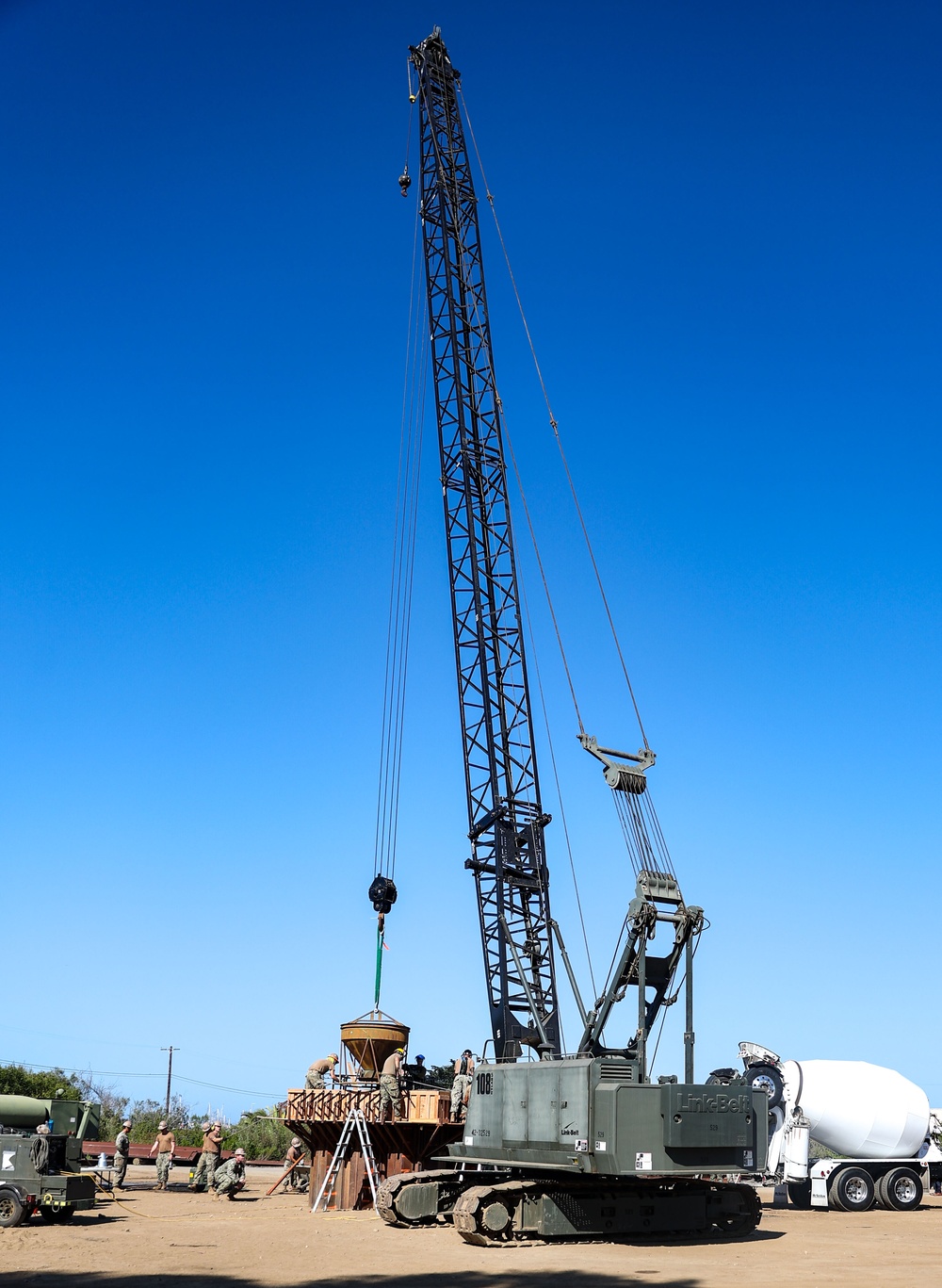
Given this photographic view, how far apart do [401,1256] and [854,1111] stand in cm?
1457

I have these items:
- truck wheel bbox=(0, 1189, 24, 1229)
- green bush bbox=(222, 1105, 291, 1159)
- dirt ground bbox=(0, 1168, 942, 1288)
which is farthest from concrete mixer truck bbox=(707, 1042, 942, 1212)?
green bush bbox=(222, 1105, 291, 1159)

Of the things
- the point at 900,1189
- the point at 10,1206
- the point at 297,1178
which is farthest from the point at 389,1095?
the point at 900,1189

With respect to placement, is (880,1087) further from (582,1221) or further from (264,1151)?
(264,1151)

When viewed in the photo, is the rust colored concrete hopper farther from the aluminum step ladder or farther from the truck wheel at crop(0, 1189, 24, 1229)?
the truck wheel at crop(0, 1189, 24, 1229)

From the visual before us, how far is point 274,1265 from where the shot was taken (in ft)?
57.2

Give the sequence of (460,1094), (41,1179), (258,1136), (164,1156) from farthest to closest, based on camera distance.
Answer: (258,1136)
(164,1156)
(460,1094)
(41,1179)

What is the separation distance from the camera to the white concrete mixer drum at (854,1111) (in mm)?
28547

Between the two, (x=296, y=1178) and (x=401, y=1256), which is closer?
(x=401, y=1256)

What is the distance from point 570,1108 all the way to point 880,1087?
12272 mm

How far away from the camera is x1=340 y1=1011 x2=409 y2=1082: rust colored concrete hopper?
98.5ft

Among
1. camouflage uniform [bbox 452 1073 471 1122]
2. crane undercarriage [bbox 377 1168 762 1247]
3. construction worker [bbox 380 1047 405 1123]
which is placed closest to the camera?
crane undercarriage [bbox 377 1168 762 1247]

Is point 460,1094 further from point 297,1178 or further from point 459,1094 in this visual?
point 297,1178

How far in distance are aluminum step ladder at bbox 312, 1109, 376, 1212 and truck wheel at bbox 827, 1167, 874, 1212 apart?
1066cm

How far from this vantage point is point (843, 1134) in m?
28.5
